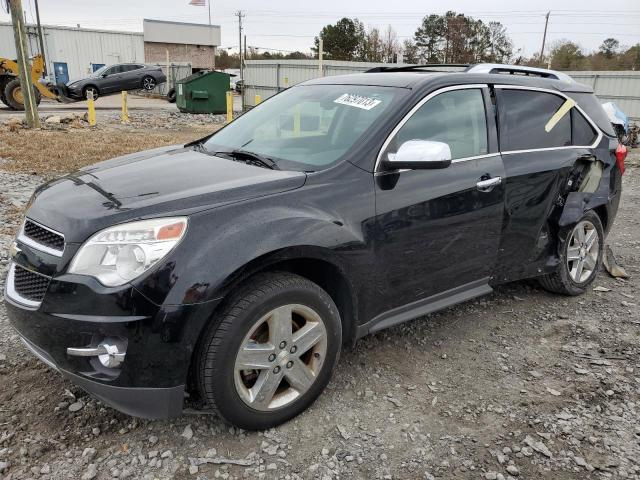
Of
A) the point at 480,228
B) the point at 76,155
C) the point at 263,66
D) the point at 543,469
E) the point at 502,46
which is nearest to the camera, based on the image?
the point at 543,469

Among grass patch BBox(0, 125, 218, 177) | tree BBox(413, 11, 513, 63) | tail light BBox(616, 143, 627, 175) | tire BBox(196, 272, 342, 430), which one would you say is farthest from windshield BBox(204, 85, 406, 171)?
tree BBox(413, 11, 513, 63)

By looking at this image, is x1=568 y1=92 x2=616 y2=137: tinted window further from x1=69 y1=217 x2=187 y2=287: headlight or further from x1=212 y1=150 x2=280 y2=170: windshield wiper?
x1=69 y1=217 x2=187 y2=287: headlight

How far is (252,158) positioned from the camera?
10.00ft

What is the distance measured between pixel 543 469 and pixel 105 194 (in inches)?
95.2

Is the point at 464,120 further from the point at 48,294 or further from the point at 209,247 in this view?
the point at 48,294

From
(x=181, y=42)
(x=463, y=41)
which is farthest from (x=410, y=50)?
(x=181, y=42)

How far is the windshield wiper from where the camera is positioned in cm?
291

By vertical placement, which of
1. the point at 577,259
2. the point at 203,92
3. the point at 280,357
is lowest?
the point at 577,259

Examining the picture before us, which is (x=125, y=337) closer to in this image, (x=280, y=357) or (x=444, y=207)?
(x=280, y=357)

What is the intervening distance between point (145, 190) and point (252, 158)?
722mm

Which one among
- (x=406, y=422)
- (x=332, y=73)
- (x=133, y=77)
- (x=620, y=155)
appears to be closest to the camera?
(x=406, y=422)

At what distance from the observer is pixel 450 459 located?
2.46m

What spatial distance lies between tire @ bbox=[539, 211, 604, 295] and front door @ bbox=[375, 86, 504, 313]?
97cm

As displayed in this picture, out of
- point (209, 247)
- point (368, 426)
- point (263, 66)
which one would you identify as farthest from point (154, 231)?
point (263, 66)
